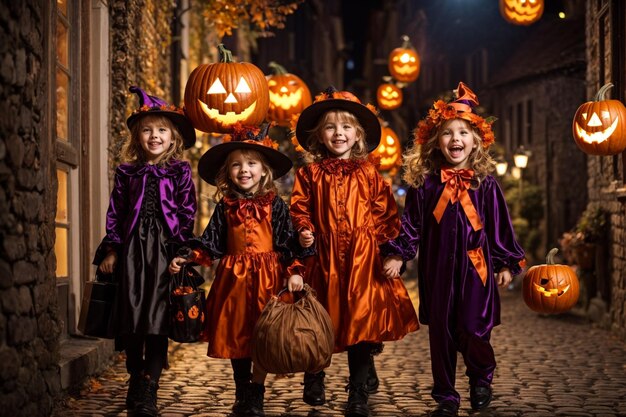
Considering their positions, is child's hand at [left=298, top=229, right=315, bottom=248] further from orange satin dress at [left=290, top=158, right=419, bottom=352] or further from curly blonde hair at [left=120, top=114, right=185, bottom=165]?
curly blonde hair at [left=120, top=114, right=185, bottom=165]

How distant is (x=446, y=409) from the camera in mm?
5699

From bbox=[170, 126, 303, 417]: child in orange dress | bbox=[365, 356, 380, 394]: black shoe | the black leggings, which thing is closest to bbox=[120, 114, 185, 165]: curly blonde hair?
bbox=[170, 126, 303, 417]: child in orange dress

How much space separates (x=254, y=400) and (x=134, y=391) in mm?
722

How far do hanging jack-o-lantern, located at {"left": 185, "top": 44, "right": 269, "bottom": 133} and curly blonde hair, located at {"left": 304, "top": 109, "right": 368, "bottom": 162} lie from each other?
66.1 inches

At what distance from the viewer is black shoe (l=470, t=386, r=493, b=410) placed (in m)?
5.97

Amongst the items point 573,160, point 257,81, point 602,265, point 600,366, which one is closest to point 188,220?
point 257,81

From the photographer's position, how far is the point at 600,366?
317 inches

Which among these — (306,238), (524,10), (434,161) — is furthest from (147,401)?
(524,10)

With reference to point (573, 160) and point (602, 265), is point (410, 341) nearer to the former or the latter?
point (602, 265)

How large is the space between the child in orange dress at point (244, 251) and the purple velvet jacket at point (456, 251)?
0.69 m

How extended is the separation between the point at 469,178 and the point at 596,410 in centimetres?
164

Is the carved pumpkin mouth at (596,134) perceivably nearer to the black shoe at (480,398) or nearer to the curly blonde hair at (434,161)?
the curly blonde hair at (434,161)

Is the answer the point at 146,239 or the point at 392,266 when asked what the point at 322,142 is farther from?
the point at 146,239

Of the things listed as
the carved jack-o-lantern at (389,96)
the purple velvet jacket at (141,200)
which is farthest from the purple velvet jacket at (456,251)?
the carved jack-o-lantern at (389,96)
